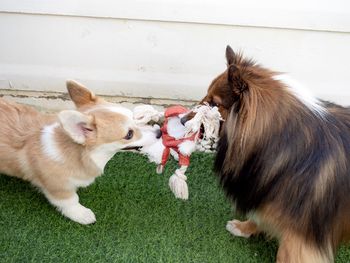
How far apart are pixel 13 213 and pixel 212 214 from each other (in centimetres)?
128

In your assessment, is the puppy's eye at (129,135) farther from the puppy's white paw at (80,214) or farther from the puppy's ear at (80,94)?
the puppy's white paw at (80,214)

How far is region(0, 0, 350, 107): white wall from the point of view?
9.70ft

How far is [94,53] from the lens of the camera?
3217 mm

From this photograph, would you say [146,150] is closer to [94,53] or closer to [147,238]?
[147,238]

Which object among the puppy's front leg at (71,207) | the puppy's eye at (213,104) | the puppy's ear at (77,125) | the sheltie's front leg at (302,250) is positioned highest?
the puppy's eye at (213,104)

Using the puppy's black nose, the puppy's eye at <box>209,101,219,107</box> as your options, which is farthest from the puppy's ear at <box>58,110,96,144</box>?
the puppy's eye at <box>209,101,219,107</box>

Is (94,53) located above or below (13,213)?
above

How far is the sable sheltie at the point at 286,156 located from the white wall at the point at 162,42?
3.68 feet

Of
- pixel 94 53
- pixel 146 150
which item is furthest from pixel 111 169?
pixel 94 53

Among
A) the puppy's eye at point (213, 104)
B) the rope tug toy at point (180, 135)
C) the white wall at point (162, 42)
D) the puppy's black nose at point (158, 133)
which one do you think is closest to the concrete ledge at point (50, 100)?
the white wall at point (162, 42)

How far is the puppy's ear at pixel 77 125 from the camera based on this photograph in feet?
6.58

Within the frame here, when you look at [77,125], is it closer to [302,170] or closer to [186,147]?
[186,147]

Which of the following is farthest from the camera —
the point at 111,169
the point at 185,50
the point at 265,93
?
the point at 185,50

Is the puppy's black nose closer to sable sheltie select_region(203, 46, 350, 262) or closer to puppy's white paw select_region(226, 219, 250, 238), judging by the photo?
sable sheltie select_region(203, 46, 350, 262)
